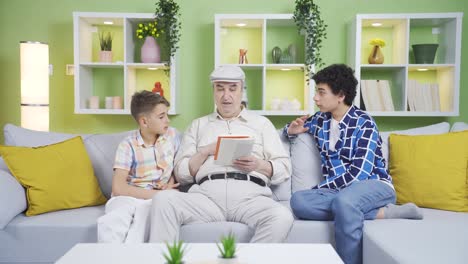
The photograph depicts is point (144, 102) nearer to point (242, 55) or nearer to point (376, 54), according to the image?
point (242, 55)

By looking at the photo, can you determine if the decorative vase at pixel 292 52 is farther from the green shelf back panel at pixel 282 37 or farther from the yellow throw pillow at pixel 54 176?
the yellow throw pillow at pixel 54 176

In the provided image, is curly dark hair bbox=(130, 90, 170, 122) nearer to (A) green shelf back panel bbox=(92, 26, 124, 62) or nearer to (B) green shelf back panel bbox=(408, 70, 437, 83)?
(A) green shelf back panel bbox=(92, 26, 124, 62)

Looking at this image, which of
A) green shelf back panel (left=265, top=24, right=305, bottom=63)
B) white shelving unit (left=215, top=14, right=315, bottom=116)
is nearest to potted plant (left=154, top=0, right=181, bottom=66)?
white shelving unit (left=215, top=14, right=315, bottom=116)

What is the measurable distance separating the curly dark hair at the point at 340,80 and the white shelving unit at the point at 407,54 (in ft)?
3.80

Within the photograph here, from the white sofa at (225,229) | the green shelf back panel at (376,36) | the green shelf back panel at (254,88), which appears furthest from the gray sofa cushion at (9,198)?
the green shelf back panel at (376,36)

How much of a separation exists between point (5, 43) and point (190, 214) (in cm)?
296

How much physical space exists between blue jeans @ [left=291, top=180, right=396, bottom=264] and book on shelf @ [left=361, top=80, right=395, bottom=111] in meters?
1.54

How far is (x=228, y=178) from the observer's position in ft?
8.61

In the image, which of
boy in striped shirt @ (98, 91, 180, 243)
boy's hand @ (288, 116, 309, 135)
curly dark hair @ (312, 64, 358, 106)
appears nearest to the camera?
boy in striped shirt @ (98, 91, 180, 243)

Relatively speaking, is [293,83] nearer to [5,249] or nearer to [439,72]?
[439,72]

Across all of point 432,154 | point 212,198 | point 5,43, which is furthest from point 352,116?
point 5,43

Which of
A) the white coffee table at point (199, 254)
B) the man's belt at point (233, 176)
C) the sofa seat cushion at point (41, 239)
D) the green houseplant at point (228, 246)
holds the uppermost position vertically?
the green houseplant at point (228, 246)

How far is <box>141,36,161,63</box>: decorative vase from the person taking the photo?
13.5 feet

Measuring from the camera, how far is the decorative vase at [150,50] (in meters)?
4.12
